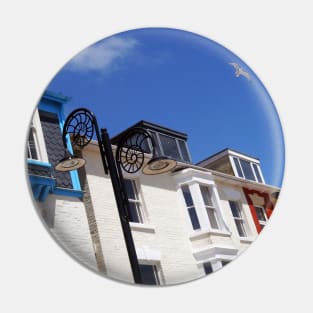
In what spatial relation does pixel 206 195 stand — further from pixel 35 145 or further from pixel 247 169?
pixel 35 145

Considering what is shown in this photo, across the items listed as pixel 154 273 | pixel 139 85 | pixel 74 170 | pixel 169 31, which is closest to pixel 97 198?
pixel 74 170

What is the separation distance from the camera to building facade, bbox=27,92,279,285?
11.7ft

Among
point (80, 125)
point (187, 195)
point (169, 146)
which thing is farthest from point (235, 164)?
point (80, 125)

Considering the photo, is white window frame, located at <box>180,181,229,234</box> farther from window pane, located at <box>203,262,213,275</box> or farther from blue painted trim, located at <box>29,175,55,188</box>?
blue painted trim, located at <box>29,175,55,188</box>

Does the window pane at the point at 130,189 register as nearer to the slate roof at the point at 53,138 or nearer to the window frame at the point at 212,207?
the slate roof at the point at 53,138

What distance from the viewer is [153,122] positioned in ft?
12.4

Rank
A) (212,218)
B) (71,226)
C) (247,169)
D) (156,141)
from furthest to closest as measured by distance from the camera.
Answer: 1. (247,169)
2. (212,218)
3. (156,141)
4. (71,226)

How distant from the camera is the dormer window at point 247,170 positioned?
12.8 ft

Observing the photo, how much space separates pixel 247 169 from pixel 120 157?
3.07 feet

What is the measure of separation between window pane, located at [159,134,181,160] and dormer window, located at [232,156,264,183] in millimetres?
450

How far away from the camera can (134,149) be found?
12.2 feet

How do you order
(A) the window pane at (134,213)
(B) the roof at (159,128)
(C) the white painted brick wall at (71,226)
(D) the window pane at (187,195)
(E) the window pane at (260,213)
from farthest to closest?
(E) the window pane at (260,213)
(D) the window pane at (187,195)
(B) the roof at (159,128)
(A) the window pane at (134,213)
(C) the white painted brick wall at (71,226)

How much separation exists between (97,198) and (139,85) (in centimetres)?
86

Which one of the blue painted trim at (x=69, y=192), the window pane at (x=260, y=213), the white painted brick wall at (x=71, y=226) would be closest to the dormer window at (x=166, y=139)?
the blue painted trim at (x=69, y=192)
